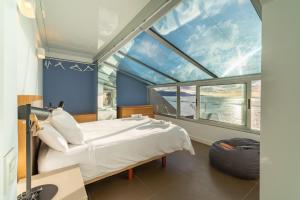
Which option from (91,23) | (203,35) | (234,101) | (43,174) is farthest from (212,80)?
(43,174)

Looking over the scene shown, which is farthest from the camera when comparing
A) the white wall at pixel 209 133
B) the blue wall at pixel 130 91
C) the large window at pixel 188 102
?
the blue wall at pixel 130 91

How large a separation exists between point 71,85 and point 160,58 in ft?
9.75

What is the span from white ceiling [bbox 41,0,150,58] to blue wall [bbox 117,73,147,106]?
2.39 meters

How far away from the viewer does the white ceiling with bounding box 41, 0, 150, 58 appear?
186 cm

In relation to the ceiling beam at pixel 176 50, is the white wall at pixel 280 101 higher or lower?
lower

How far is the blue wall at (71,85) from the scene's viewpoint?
4129 millimetres

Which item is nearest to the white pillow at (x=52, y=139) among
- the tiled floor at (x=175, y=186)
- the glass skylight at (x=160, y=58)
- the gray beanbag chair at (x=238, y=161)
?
the tiled floor at (x=175, y=186)

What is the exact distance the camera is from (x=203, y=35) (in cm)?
234

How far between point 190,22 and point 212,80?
2025mm

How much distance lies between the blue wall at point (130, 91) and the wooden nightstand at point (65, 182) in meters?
4.35

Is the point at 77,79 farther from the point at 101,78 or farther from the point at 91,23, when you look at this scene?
the point at 91,23

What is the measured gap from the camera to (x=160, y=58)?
11.6ft

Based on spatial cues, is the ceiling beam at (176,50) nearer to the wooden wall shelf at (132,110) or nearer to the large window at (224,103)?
the large window at (224,103)

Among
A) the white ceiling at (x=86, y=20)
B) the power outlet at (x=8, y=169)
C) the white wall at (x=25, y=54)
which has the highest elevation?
the white ceiling at (x=86, y=20)
